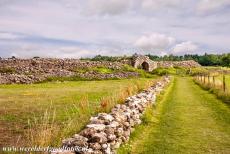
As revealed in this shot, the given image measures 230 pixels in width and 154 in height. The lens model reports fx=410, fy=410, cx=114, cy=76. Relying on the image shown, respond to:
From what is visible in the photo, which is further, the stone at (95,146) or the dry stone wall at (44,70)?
the dry stone wall at (44,70)

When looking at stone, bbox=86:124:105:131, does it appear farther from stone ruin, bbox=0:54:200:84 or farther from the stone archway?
the stone archway

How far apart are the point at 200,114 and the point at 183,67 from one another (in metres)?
95.8

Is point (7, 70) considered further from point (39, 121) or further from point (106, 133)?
point (106, 133)

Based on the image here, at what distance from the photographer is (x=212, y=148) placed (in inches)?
549

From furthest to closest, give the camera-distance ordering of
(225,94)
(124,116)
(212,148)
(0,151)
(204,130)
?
(225,94) < (204,130) < (124,116) < (212,148) < (0,151)

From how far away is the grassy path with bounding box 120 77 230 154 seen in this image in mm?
13891

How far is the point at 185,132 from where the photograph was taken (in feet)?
54.4

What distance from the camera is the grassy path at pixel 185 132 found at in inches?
547

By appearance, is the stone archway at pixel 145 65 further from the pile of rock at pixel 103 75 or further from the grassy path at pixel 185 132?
the grassy path at pixel 185 132

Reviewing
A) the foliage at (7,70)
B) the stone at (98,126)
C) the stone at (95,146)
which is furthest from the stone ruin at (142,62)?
the stone at (95,146)

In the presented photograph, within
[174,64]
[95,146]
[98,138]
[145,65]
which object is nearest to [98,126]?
[98,138]

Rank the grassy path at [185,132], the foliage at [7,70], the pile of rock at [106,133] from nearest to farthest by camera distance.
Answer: the pile of rock at [106,133] < the grassy path at [185,132] < the foliage at [7,70]

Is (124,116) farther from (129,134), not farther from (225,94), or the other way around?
(225,94)

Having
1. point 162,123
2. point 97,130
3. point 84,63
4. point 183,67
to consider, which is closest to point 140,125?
point 162,123
